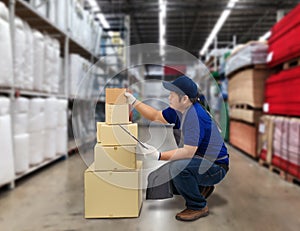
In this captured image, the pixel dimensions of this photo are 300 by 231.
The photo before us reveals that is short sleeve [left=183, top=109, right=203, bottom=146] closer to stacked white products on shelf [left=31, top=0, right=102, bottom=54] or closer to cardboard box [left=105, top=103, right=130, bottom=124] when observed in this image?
cardboard box [left=105, top=103, right=130, bottom=124]

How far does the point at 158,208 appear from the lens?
7.05 feet

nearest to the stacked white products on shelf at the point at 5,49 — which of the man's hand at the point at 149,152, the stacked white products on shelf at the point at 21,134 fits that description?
the stacked white products on shelf at the point at 21,134

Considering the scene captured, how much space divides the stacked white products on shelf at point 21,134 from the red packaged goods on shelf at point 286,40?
2811 mm

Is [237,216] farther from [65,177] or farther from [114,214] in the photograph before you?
[65,177]

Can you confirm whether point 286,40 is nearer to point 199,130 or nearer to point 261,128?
point 261,128

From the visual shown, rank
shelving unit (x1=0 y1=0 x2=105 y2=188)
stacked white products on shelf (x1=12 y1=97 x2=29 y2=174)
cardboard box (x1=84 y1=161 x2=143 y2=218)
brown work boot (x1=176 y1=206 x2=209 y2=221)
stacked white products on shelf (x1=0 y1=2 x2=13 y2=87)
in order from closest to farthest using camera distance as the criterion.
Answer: cardboard box (x1=84 y1=161 x2=143 y2=218), brown work boot (x1=176 y1=206 x2=209 y2=221), stacked white products on shelf (x1=0 y1=2 x2=13 y2=87), shelving unit (x1=0 y1=0 x2=105 y2=188), stacked white products on shelf (x1=12 y1=97 x2=29 y2=174)

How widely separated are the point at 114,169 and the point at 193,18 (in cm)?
1024

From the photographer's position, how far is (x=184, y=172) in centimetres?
189

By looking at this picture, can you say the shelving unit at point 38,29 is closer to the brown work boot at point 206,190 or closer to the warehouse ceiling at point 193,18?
the brown work boot at point 206,190

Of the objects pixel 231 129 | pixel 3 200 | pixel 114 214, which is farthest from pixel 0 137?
pixel 231 129

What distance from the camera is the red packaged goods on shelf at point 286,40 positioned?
306 cm

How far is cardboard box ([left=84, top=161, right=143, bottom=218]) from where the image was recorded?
181cm

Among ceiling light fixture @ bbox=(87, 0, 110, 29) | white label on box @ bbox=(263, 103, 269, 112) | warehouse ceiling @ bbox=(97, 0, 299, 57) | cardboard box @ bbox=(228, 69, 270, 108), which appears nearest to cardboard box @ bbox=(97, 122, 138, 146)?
white label on box @ bbox=(263, 103, 269, 112)

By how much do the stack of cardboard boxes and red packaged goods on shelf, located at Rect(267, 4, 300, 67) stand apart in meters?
2.27
